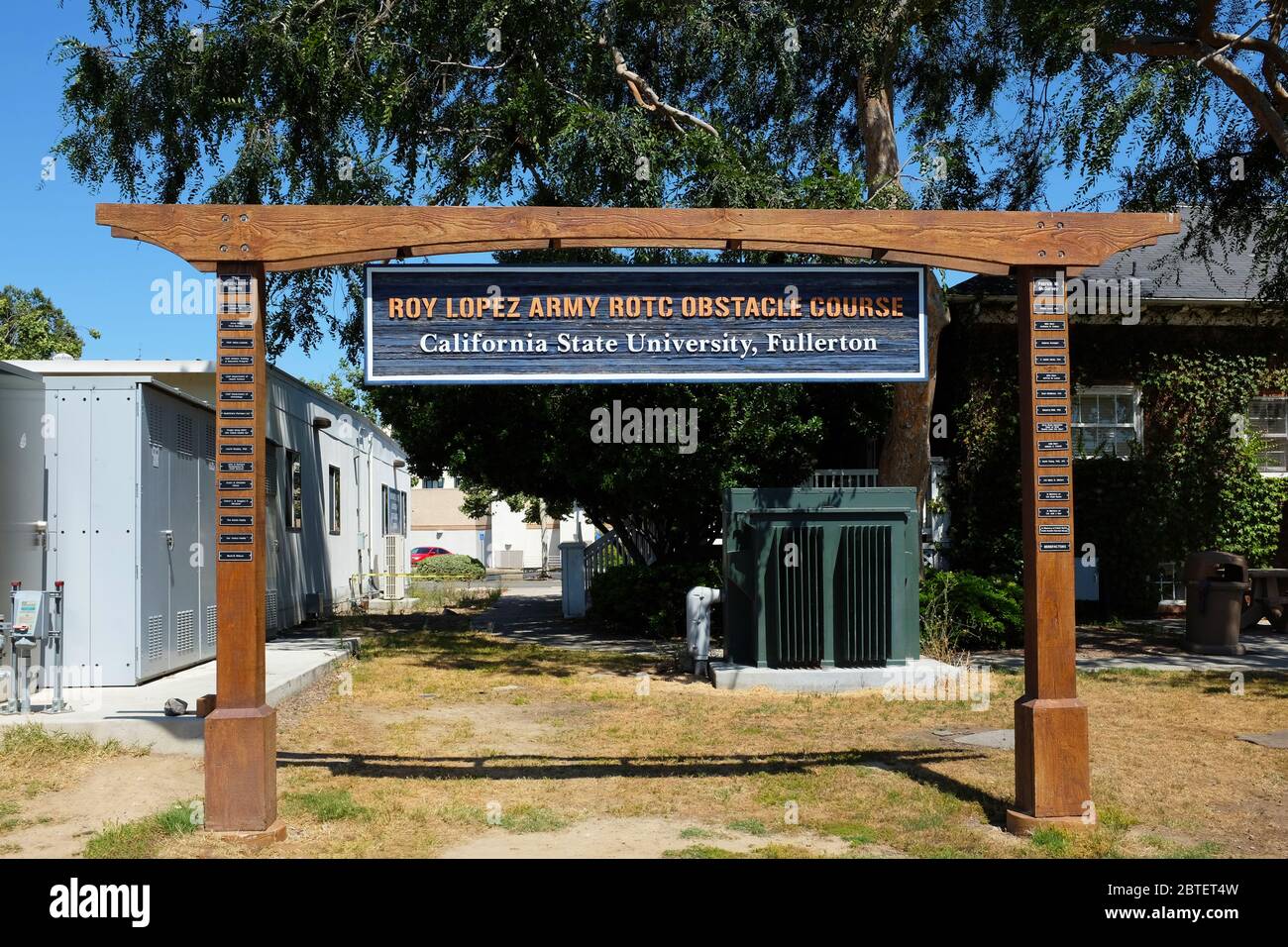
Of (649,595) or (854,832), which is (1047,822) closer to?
(854,832)

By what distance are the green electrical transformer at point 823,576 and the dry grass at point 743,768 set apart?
579 millimetres

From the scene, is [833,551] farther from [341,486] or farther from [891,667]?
[341,486]

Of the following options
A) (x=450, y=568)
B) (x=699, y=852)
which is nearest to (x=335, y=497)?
(x=699, y=852)

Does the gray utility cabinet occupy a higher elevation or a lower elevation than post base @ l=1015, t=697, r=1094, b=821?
higher

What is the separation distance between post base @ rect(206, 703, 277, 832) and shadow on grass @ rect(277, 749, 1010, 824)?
1375 mm

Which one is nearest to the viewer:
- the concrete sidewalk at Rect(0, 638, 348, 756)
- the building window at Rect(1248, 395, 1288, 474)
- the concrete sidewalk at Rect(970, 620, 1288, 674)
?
the concrete sidewalk at Rect(0, 638, 348, 756)

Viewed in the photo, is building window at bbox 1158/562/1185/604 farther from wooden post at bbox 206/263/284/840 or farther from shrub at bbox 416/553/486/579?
shrub at bbox 416/553/486/579

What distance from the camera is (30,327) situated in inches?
1398

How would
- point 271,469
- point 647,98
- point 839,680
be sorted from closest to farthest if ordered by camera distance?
1. point 839,680
2. point 271,469
3. point 647,98

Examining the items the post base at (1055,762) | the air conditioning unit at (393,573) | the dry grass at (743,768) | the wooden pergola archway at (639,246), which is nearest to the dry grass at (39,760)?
the dry grass at (743,768)

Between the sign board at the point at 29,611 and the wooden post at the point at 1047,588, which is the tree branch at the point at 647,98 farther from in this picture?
the sign board at the point at 29,611

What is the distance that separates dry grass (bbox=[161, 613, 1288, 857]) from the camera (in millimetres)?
5473

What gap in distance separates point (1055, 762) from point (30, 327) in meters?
37.2

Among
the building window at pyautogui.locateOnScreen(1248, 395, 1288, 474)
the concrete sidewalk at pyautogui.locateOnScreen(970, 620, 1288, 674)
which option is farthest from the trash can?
the building window at pyautogui.locateOnScreen(1248, 395, 1288, 474)
